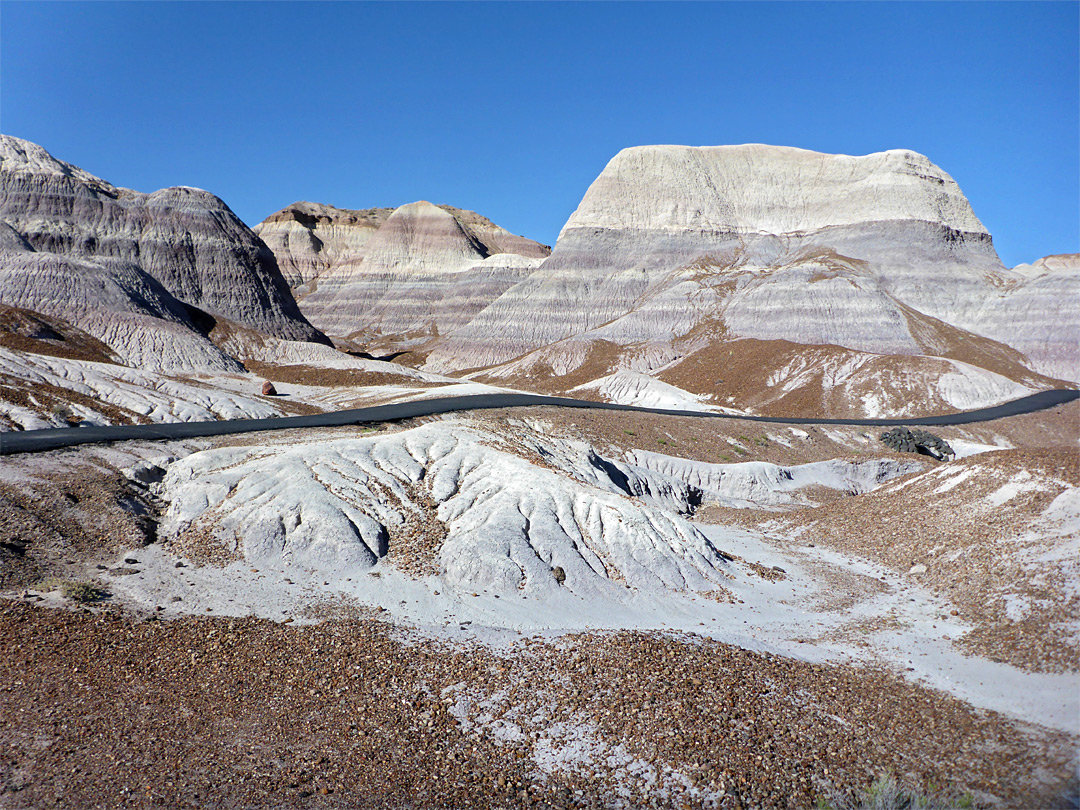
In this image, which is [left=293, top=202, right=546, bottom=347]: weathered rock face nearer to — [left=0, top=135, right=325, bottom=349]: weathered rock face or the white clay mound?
[left=0, top=135, right=325, bottom=349]: weathered rock face

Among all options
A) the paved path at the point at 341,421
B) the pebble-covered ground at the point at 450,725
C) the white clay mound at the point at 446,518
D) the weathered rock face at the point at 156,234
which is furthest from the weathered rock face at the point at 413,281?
the pebble-covered ground at the point at 450,725

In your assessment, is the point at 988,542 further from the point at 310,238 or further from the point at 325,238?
the point at 325,238

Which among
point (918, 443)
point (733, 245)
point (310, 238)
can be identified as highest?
point (310, 238)

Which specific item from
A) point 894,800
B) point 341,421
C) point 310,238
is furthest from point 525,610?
point 310,238

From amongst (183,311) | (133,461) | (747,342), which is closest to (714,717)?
(133,461)

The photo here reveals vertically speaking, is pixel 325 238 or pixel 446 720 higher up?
pixel 325 238

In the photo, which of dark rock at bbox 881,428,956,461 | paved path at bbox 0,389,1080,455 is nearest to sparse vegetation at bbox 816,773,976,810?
paved path at bbox 0,389,1080,455

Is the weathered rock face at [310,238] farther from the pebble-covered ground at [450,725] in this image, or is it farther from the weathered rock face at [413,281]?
the pebble-covered ground at [450,725]
